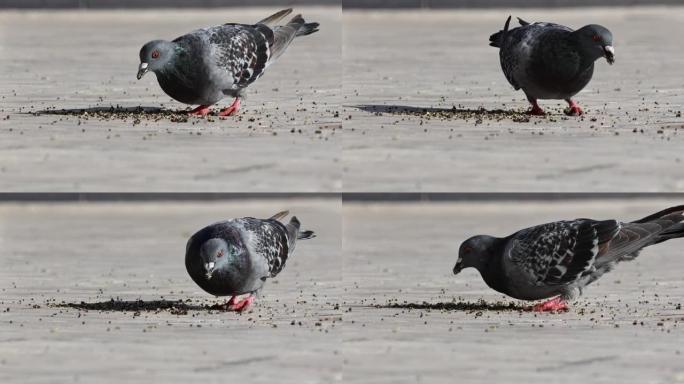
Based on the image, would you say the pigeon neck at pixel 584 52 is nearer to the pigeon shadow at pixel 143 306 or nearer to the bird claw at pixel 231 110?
the bird claw at pixel 231 110

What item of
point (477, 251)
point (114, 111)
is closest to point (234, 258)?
point (477, 251)

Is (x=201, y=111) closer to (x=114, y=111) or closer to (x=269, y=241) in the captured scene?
(x=114, y=111)

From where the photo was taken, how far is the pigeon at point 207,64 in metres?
11.0

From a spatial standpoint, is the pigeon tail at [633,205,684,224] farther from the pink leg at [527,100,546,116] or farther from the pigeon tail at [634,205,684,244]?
the pink leg at [527,100,546,116]

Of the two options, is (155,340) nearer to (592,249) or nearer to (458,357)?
(458,357)

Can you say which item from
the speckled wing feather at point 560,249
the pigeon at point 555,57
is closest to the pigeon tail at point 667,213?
the speckled wing feather at point 560,249

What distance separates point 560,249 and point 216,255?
2800mm

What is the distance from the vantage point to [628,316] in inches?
391

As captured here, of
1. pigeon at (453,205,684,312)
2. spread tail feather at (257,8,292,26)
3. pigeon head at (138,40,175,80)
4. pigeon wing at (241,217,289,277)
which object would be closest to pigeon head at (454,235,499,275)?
pigeon at (453,205,684,312)

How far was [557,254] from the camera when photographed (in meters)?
10.2

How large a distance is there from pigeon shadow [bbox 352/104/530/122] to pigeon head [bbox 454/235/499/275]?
1.41 meters

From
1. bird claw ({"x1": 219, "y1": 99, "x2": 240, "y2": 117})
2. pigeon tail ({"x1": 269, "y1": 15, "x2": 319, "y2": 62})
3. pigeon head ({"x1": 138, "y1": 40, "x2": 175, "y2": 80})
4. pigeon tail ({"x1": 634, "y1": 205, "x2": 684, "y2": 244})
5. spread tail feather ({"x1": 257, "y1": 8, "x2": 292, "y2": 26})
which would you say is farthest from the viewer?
spread tail feather ({"x1": 257, "y1": 8, "x2": 292, "y2": 26})

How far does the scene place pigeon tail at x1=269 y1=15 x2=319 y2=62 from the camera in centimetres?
1204

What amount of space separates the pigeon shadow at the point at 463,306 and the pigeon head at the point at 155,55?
286cm
